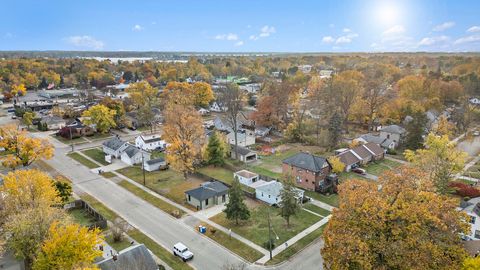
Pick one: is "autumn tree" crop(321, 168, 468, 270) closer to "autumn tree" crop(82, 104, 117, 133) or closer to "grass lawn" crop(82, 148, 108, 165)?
"grass lawn" crop(82, 148, 108, 165)

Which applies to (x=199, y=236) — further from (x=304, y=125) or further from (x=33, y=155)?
(x=304, y=125)

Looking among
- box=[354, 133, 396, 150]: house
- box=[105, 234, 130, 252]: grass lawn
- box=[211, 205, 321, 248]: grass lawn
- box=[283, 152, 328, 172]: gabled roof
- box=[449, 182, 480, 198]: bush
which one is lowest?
box=[211, 205, 321, 248]: grass lawn

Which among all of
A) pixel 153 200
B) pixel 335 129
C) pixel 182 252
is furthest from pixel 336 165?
pixel 182 252

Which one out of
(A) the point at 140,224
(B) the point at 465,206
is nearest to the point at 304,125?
(B) the point at 465,206

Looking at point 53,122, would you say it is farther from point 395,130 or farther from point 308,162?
point 395,130

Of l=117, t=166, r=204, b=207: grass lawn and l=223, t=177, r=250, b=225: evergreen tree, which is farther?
l=117, t=166, r=204, b=207: grass lawn

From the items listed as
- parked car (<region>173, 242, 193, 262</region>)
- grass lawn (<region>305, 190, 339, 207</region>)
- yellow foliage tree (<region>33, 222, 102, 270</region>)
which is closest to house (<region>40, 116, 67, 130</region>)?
parked car (<region>173, 242, 193, 262</region>)

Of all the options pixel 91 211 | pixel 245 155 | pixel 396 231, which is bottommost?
pixel 91 211
